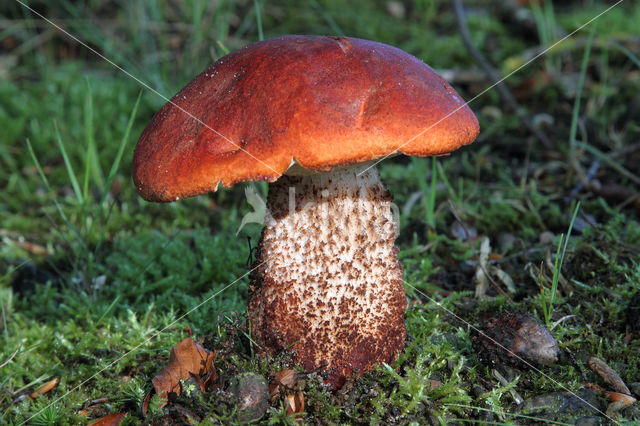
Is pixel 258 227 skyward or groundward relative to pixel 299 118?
groundward

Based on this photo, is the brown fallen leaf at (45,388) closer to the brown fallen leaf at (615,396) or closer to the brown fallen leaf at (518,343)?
the brown fallen leaf at (518,343)

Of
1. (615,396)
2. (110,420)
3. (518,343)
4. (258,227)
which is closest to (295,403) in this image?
(110,420)

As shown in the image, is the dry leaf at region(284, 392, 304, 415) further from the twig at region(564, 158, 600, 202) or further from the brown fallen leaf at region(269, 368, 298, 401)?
the twig at region(564, 158, 600, 202)

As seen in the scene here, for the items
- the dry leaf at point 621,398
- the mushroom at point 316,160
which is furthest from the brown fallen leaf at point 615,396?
the mushroom at point 316,160

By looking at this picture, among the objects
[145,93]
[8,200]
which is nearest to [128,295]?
[8,200]

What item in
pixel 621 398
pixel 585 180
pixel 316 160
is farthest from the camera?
pixel 585 180

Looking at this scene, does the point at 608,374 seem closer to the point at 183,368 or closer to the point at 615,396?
the point at 615,396

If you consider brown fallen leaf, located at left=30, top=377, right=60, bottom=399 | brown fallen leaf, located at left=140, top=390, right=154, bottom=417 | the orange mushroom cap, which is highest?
the orange mushroom cap

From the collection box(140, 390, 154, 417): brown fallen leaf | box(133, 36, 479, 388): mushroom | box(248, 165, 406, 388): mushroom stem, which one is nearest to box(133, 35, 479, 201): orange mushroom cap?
box(133, 36, 479, 388): mushroom
